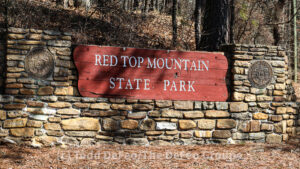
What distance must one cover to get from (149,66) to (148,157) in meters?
1.60

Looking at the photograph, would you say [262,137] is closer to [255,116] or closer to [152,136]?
[255,116]

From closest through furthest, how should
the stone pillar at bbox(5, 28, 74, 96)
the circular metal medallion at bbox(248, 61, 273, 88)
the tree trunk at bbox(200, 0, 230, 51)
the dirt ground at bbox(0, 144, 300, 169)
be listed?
the dirt ground at bbox(0, 144, 300, 169)
the stone pillar at bbox(5, 28, 74, 96)
the circular metal medallion at bbox(248, 61, 273, 88)
the tree trunk at bbox(200, 0, 230, 51)

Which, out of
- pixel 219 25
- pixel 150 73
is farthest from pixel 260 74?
pixel 150 73

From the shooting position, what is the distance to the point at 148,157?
4.44 m

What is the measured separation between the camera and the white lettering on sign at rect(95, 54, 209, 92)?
16.5 ft

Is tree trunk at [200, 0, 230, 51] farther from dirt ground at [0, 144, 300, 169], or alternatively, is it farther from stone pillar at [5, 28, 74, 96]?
stone pillar at [5, 28, 74, 96]

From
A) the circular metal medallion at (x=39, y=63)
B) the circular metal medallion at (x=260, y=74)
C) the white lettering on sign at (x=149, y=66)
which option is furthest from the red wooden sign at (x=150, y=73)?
the circular metal medallion at (x=260, y=74)

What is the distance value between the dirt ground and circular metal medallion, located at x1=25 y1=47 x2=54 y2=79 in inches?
46.5

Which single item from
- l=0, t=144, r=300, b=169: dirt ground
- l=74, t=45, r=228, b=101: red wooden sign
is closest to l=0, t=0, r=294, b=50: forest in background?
l=74, t=45, r=228, b=101: red wooden sign

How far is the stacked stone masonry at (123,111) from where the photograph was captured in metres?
4.66

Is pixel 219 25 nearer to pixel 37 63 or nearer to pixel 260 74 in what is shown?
pixel 260 74

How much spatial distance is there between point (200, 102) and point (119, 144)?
63.8 inches

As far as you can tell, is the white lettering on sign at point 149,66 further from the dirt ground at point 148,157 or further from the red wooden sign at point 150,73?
the dirt ground at point 148,157

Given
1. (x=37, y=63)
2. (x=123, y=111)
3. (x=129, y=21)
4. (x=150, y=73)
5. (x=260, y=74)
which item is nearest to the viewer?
(x=37, y=63)
